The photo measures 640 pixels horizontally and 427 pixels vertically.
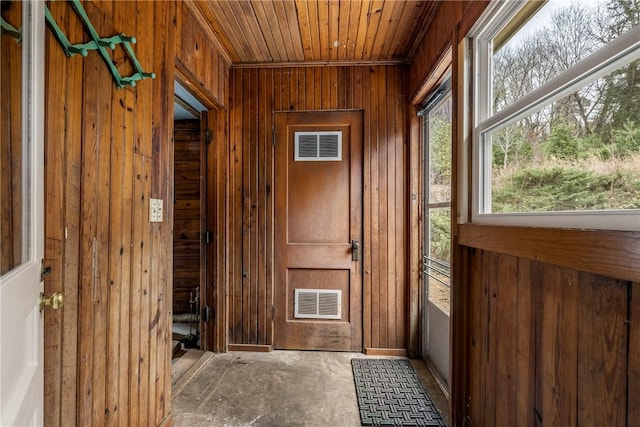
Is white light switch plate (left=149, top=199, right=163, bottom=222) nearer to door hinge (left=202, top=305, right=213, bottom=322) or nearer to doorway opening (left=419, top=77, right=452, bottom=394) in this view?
door hinge (left=202, top=305, right=213, bottom=322)

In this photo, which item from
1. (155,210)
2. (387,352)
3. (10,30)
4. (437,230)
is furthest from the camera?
(387,352)

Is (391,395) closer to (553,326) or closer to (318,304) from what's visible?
(318,304)

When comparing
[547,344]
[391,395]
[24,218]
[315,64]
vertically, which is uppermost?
[315,64]

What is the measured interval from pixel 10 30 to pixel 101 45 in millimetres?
426

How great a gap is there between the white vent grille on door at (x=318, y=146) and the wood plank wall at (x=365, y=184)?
23 centimetres

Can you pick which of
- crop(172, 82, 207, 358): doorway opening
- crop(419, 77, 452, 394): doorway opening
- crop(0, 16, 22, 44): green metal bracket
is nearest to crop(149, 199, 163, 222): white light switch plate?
crop(0, 16, 22, 44): green metal bracket

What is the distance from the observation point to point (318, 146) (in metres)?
2.66

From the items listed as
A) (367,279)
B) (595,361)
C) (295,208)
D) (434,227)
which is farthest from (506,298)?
(295,208)

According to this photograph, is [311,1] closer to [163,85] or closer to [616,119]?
[163,85]

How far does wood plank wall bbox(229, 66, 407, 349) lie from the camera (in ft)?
8.54

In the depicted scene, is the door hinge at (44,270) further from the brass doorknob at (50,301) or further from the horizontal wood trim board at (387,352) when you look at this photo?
the horizontal wood trim board at (387,352)

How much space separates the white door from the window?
150cm

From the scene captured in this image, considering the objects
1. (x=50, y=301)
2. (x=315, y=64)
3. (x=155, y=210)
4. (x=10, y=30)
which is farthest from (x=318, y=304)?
(x=10, y=30)

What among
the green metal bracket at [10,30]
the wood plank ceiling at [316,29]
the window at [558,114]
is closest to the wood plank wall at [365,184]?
the wood plank ceiling at [316,29]
